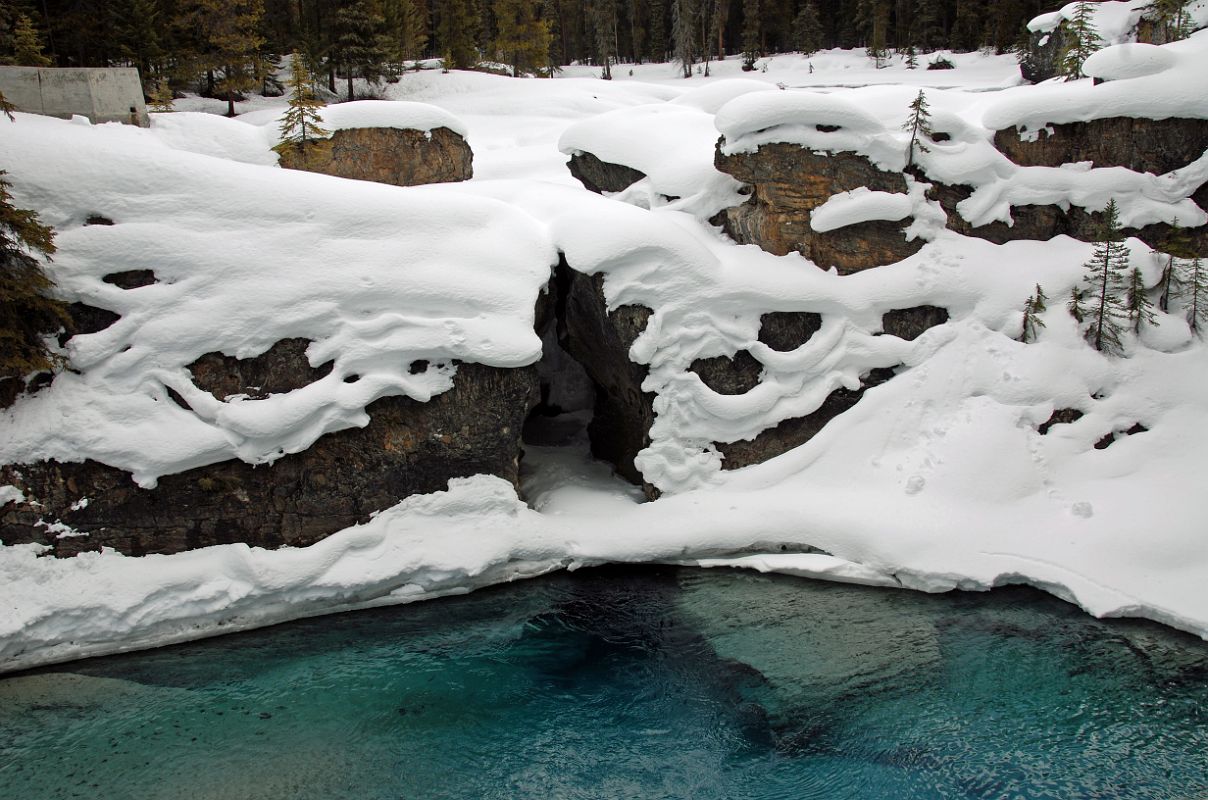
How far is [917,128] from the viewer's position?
43.9 ft

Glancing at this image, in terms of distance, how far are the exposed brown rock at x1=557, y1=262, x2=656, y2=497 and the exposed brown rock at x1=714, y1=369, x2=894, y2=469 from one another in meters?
1.42

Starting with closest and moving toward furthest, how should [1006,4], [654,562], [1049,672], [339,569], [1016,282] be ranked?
[1049,672], [339,569], [654,562], [1016,282], [1006,4]

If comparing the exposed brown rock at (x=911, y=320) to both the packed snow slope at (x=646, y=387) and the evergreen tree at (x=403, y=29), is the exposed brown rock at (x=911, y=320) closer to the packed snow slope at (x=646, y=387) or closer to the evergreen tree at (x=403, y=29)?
the packed snow slope at (x=646, y=387)

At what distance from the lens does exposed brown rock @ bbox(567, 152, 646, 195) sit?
15.8 metres

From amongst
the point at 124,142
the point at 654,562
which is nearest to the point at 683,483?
the point at 654,562

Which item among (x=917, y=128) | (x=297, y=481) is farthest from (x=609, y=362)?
(x=917, y=128)

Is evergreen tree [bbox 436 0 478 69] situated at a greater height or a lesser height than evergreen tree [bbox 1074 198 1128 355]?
greater

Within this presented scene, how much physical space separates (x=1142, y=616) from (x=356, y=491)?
34.5ft

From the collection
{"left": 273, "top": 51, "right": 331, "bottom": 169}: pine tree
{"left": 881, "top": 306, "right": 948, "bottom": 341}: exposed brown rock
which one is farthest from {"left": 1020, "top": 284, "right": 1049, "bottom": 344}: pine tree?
{"left": 273, "top": 51, "right": 331, "bottom": 169}: pine tree

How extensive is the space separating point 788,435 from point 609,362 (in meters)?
3.35

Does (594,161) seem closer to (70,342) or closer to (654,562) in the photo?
(654,562)

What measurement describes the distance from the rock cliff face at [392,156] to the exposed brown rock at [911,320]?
10898 millimetres

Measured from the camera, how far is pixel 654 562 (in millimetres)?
11656

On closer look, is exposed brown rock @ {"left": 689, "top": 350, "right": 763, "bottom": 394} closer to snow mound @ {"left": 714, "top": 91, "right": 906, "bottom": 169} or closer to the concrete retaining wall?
snow mound @ {"left": 714, "top": 91, "right": 906, "bottom": 169}
